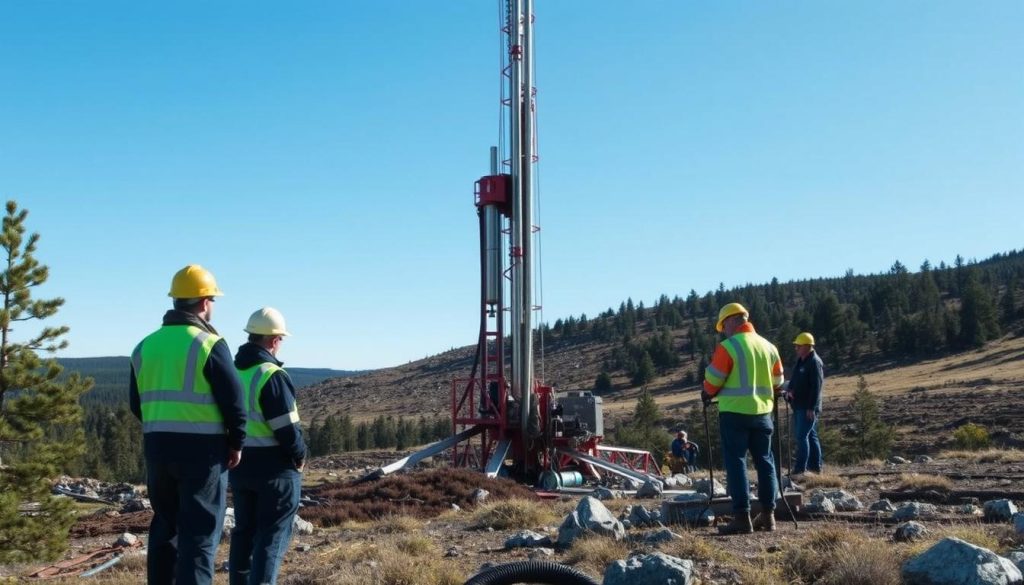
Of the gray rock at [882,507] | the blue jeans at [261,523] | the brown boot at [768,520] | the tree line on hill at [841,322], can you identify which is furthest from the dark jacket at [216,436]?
the tree line on hill at [841,322]

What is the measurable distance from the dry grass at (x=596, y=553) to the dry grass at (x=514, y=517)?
2.43m

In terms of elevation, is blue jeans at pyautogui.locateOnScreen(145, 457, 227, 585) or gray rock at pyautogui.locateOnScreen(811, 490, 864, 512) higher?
blue jeans at pyautogui.locateOnScreen(145, 457, 227, 585)

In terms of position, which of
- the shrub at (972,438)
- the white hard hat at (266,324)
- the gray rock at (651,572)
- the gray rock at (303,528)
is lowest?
the shrub at (972,438)

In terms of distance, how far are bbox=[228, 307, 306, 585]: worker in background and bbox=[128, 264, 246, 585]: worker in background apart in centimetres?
Answer: 37

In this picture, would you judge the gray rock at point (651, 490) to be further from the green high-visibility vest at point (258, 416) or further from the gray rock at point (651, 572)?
the green high-visibility vest at point (258, 416)

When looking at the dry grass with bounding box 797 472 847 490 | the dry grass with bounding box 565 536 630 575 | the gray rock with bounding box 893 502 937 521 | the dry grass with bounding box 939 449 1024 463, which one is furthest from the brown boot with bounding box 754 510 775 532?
the dry grass with bounding box 939 449 1024 463

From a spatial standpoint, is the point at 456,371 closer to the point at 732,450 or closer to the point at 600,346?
the point at 600,346

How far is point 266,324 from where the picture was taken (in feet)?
20.4

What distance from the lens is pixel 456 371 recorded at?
160m

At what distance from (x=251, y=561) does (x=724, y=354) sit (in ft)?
13.7

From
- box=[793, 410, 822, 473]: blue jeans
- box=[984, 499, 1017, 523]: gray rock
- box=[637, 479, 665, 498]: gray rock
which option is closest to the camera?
box=[984, 499, 1017, 523]: gray rock

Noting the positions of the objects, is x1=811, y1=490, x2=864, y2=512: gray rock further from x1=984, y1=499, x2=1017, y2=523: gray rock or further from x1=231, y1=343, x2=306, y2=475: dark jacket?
x1=231, y1=343, x2=306, y2=475: dark jacket

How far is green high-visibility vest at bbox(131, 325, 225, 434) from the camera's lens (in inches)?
211

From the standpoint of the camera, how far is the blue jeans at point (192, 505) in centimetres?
535
